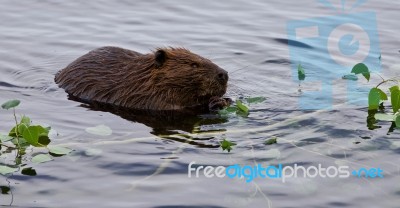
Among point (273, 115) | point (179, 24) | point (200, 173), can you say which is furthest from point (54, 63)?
point (200, 173)

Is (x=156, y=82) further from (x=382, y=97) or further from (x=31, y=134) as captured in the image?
(x=382, y=97)

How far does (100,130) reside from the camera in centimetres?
635

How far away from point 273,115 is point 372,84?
4.50 feet

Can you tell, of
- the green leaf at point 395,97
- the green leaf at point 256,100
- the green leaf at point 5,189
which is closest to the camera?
the green leaf at point 5,189

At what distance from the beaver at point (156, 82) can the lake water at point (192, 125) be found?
294 millimetres

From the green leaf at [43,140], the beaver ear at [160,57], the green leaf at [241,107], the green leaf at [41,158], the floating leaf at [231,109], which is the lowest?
the green leaf at [41,158]

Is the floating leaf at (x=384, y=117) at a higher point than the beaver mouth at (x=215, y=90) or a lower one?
lower

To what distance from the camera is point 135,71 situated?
7516 mm

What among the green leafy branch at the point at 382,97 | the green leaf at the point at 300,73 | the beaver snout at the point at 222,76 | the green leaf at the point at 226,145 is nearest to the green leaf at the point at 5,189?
the green leaf at the point at 226,145

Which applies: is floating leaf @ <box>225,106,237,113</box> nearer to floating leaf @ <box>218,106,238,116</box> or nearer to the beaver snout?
floating leaf @ <box>218,106,238,116</box>

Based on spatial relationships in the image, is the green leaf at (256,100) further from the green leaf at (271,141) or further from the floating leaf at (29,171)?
the floating leaf at (29,171)

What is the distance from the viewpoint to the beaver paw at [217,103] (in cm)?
724

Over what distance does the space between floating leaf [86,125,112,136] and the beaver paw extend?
3.79 feet

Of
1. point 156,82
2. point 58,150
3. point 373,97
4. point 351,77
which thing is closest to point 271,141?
point 373,97
